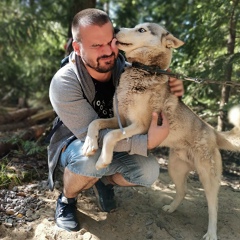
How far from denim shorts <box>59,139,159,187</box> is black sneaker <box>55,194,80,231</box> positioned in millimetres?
417

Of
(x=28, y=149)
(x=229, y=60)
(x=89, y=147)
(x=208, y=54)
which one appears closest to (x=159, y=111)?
(x=89, y=147)

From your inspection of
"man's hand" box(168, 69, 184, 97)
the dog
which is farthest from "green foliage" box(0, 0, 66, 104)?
"man's hand" box(168, 69, 184, 97)

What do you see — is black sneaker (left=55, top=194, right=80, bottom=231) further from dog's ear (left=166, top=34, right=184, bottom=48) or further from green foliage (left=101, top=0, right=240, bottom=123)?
green foliage (left=101, top=0, right=240, bottom=123)

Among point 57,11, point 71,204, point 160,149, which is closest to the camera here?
point 71,204

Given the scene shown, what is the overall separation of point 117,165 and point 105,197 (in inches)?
20.1

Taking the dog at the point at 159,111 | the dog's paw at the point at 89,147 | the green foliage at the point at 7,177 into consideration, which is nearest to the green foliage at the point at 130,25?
the dog at the point at 159,111

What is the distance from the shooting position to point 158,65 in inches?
125

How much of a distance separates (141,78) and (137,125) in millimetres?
472

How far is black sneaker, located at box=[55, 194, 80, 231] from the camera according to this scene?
9.86ft

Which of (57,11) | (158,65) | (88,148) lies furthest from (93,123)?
(57,11)

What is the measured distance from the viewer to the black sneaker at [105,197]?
133 inches

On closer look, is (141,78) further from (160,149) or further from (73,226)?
(160,149)

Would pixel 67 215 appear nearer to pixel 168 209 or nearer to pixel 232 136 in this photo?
pixel 168 209

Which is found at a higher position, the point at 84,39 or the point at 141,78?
the point at 84,39
